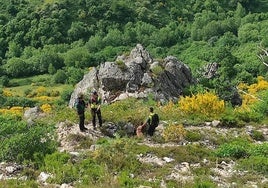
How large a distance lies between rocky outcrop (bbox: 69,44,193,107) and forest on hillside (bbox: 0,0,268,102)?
91729mm

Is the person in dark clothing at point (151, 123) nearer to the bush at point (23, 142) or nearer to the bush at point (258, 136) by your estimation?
the bush at point (23, 142)

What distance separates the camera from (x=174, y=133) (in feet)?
74.4

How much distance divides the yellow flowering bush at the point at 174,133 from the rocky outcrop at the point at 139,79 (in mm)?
14773

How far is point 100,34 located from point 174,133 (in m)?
159

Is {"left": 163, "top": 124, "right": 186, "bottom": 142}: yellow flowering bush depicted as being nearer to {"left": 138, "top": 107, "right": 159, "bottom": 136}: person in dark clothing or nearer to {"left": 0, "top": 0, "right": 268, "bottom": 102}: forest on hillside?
{"left": 138, "top": 107, "right": 159, "bottom": 136}: person in dark clothing

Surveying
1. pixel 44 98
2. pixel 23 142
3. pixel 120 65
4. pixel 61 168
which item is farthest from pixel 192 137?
pixel 44 98

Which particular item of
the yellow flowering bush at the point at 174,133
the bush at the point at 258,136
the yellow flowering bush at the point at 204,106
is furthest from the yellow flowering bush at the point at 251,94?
the yellow flowering bush at the point at 174,133

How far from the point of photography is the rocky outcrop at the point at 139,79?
134 ft

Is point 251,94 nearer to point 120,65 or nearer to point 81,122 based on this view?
point 81,122

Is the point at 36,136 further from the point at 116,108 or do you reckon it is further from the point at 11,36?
the point at 11,36

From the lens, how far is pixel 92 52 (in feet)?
559

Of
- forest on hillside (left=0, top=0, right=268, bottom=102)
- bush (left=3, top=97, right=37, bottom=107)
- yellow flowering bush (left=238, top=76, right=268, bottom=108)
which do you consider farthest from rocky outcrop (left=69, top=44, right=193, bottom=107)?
forest on hillside (left=0, top=0, right=268, bottom=102)

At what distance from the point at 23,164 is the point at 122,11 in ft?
575

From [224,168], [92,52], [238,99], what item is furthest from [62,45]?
[224,168]
